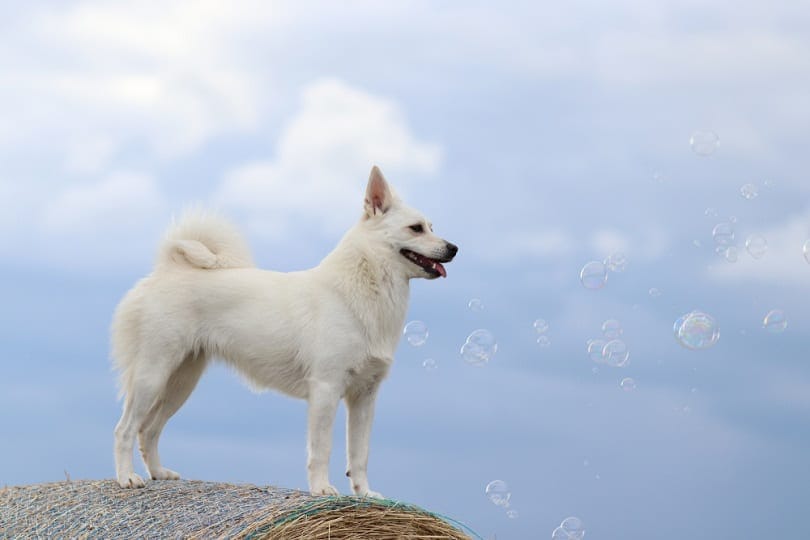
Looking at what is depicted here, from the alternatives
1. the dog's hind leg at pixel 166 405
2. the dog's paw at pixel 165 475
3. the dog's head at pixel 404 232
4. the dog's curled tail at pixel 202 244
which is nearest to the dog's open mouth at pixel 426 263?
the dog's head at pixel 404 232

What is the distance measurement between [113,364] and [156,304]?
0.65 m

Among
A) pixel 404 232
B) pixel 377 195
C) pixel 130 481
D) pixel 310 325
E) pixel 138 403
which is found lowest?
pixel 130 481

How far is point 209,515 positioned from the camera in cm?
607

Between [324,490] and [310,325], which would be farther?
[310,325]

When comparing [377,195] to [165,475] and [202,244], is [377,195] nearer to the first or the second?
[202,244]

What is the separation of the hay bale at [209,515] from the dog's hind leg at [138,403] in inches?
7.6

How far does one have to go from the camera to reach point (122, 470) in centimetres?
696

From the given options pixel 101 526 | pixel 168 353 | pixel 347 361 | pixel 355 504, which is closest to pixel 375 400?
pixel 347 361

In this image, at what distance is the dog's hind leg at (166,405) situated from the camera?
731 cm

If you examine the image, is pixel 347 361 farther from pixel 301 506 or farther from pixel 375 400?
pixel 301 506

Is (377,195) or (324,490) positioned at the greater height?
(377,195)

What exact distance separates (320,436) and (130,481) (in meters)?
1.37

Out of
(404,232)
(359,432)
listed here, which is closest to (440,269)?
(404,232)

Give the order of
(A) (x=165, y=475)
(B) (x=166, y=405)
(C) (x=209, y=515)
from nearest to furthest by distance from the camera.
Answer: (C) (x=209, y=515), (A) (x=165, y=475), (B) (x=166, y=405)
